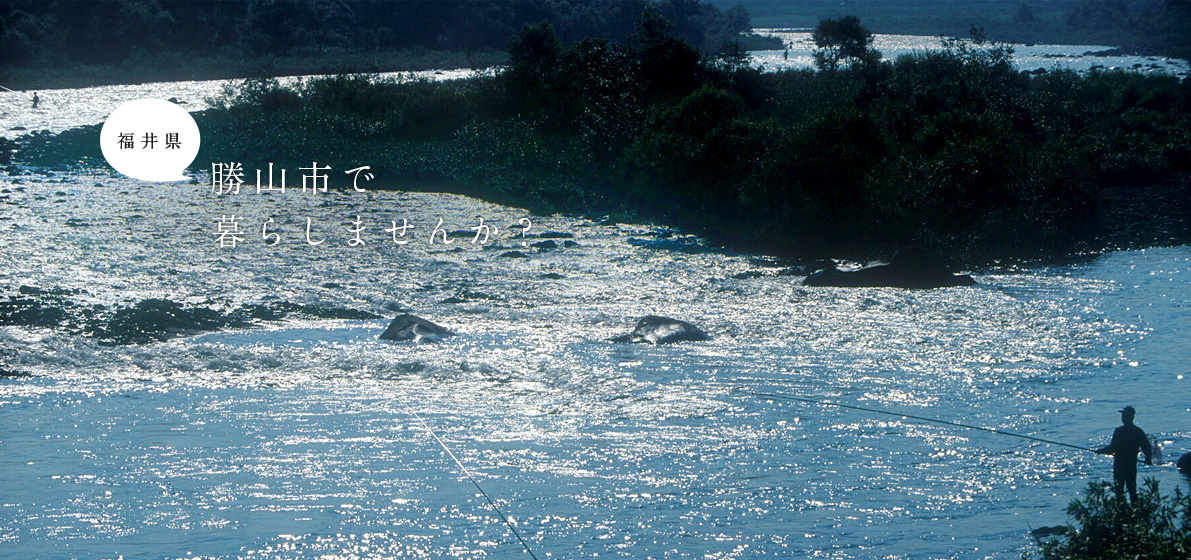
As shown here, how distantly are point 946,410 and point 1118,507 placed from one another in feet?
24.8

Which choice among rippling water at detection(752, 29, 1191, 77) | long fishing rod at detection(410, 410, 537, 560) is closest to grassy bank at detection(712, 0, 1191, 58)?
rippling water at detection(752, 29, 1191, 77)

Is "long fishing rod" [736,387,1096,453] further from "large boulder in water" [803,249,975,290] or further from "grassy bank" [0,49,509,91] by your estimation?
→ "grassy bank" [0,49,509,91]

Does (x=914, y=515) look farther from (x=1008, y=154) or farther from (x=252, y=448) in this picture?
(x=1008, y=154)

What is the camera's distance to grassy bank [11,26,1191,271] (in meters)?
29.5

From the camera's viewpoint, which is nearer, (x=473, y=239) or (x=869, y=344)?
(x=869, y=344)

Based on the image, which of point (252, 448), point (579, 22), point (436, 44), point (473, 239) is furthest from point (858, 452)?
point (436, 44)

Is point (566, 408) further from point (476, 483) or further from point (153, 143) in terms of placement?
point (153, 143)

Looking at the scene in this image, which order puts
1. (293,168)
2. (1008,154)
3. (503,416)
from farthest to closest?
1. (293,168)
2. (1008,154)
3. (503,416)

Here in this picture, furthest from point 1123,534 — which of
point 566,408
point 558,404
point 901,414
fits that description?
point 558,404

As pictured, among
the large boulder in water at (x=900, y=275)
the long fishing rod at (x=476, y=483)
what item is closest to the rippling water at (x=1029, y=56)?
the large boulder in water at (x=900, y=275)

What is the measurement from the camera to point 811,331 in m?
21.3

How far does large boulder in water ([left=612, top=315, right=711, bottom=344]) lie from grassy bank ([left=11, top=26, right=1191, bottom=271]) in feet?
27.7

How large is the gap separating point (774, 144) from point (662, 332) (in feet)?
44.2

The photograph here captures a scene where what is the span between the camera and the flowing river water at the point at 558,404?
12719mm
